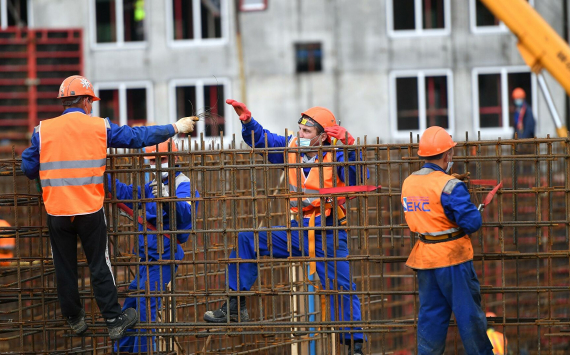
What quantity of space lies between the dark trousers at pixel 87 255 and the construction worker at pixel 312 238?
97 centimetres

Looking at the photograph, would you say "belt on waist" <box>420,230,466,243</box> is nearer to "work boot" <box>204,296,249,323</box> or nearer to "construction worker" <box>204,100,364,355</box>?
"construction worker" <box>204,100,364,355</box>

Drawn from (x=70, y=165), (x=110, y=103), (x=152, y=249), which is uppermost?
(x=110, y=103)

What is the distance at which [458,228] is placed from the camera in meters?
6.36

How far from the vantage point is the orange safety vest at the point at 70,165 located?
6516mm

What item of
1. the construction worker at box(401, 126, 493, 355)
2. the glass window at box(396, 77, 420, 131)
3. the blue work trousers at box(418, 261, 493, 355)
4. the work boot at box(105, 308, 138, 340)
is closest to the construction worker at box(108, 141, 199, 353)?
the work boot at box(105, 308, 138, 340)

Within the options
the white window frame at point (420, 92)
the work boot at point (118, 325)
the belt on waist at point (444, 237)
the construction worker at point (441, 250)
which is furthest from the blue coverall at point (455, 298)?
the white window frame at point (420, 92)

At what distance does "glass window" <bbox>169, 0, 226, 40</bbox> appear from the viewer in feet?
78.7

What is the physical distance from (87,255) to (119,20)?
60.6 feet

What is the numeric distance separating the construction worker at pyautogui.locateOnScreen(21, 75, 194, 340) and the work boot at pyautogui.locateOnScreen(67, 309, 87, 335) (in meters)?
0.12

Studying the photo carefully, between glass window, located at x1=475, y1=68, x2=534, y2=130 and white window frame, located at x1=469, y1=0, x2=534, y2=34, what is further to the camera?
glass window, located at x1=475, y1=68, x2=534, y2=130

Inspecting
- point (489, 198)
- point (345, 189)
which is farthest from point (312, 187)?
point (489, 198)

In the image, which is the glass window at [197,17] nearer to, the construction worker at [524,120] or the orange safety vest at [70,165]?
the construction worker at [524,120]

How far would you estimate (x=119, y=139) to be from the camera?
261 inches

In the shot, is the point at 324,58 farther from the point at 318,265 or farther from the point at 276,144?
the point at 318,265
